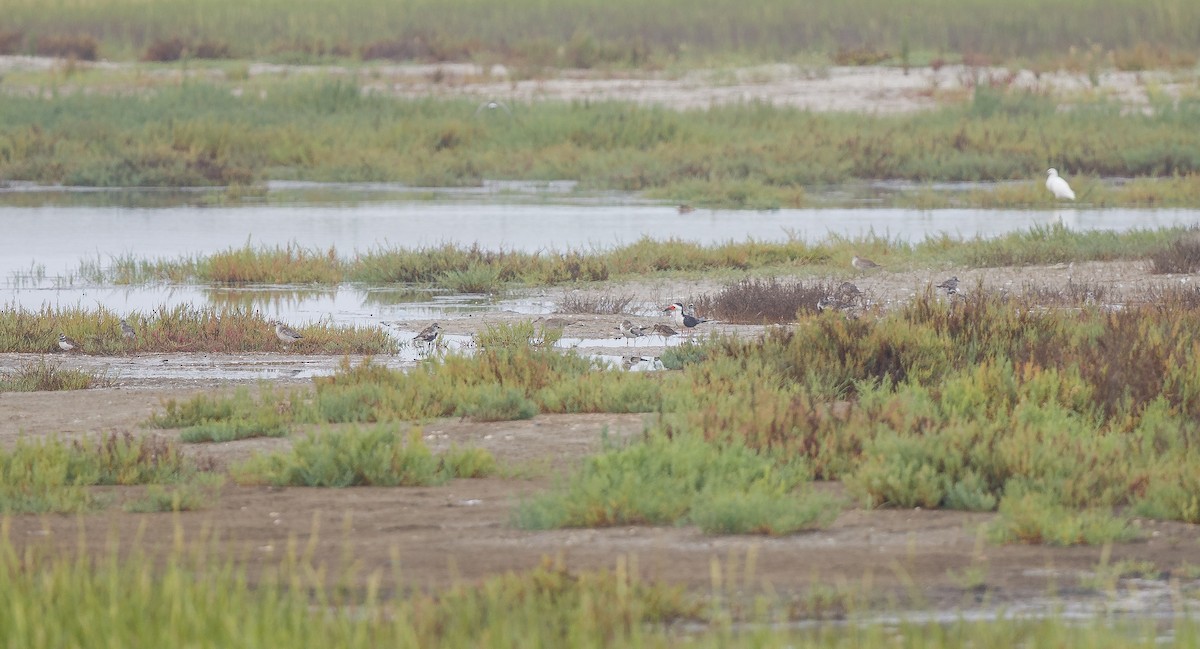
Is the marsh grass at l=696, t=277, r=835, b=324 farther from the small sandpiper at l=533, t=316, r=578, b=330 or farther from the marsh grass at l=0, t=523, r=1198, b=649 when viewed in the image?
the marsh grass at l=0, t=523, r=1198, b=649

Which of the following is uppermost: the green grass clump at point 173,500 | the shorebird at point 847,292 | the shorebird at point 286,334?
the green grass clump at point 173,500

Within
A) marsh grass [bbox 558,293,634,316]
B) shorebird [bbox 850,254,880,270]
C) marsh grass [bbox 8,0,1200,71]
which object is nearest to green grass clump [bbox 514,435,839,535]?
marsh grass [bbox 558,293,634,316]

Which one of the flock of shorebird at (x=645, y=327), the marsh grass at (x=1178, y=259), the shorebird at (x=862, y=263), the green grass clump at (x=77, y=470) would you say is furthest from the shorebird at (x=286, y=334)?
the marsh grass at (x=1178, y=259)

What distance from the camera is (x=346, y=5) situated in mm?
71062

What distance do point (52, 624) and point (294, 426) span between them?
4.54 m

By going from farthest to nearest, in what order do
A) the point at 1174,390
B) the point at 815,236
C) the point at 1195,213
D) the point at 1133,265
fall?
the point at 1195,213
the point at 815,236
the point at 1133,265
the point at 1174,390

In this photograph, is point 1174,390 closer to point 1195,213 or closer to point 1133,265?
point 1133,265

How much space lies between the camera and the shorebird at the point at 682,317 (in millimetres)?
14109

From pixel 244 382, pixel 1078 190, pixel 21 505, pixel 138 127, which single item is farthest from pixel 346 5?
pixel 21 505

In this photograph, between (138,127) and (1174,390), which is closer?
(1174,390)

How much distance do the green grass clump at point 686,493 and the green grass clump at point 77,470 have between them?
190cm

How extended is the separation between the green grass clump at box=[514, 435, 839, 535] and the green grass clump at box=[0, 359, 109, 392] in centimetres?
473

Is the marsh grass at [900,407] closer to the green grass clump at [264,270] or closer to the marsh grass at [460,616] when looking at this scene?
the marsh grass at [460,616]

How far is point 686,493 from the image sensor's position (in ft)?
25.6
